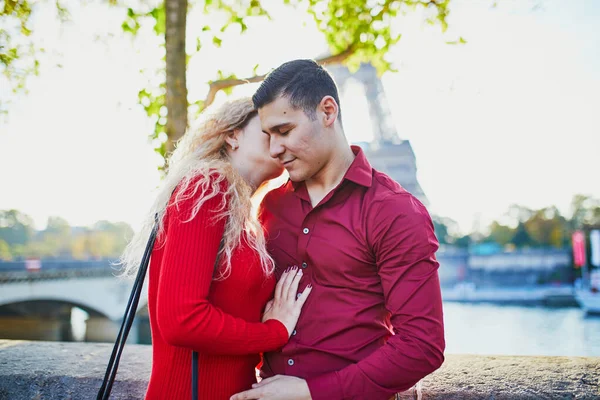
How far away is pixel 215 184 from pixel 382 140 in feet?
69.6

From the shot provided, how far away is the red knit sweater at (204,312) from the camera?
1562 millimetres

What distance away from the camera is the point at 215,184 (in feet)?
5.65

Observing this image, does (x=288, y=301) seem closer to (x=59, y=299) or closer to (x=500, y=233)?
(x=59, y=299)

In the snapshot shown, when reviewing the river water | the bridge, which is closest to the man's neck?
the river water

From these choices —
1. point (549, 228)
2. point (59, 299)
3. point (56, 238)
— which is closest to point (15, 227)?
point (56, 238)

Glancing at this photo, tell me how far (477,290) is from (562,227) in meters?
9.82

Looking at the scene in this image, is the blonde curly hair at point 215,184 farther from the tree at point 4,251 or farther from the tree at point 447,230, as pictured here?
the tree at point 4,251

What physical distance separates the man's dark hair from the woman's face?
0.34ft

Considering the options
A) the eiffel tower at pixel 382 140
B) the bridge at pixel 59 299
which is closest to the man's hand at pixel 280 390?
the eiffel tower at pixel 382 140

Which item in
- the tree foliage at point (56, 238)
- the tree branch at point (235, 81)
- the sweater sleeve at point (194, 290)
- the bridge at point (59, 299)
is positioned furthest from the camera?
the tree foliage at point (56, 238)

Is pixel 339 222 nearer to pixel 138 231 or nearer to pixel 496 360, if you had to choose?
pixel 138 231

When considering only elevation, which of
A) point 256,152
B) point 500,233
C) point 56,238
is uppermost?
point 256,152

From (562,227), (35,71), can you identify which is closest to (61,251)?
(562,227)

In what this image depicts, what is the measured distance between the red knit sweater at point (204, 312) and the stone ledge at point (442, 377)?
649 mm
